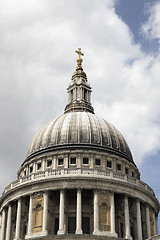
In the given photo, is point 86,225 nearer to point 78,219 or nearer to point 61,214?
point 78,219

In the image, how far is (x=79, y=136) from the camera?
70.9m

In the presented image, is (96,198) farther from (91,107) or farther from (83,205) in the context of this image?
(91,107)

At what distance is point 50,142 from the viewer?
7181cm

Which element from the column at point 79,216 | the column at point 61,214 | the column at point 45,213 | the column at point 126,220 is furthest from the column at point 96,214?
the column at point 45,213

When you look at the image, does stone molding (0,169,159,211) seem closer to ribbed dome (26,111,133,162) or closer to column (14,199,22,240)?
column (14,199,22,240)

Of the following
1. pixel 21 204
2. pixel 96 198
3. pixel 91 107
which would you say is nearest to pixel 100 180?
pixel 96 198

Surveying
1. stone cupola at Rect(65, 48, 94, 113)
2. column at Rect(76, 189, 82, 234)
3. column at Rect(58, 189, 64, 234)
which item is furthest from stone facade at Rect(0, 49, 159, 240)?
stone cupola at Rect(65, 48, 94, 113)

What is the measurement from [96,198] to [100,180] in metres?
2.58

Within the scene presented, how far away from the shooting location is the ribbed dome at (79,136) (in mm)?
70613

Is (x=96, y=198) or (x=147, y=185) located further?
(x=147, y=185)

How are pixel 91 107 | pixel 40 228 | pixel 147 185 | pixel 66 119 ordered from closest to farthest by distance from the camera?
1. pixel 40 228
2. pixel 147 185
3. pixel 66 119
4. pixel 91 107

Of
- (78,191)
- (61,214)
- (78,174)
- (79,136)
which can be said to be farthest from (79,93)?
(61,214)

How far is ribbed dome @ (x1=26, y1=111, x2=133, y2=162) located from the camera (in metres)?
70.6

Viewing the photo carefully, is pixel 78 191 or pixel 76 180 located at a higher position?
pixel 76 180
